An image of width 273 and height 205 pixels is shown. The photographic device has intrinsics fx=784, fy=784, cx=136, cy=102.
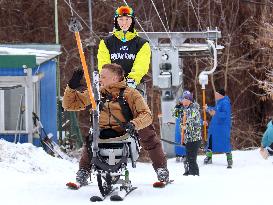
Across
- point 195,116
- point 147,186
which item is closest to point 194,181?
point 147,186

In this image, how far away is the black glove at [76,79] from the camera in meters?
6.72

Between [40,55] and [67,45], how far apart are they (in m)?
14.1

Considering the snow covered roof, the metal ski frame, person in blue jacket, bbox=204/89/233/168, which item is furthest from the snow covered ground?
the snow covered roof

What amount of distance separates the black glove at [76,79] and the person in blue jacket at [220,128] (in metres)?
6.62

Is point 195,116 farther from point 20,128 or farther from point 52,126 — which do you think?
point 52,126

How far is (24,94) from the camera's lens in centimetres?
1634

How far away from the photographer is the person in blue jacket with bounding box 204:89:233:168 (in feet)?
43.5

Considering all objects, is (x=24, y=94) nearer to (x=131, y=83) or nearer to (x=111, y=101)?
(x=131, y=83)

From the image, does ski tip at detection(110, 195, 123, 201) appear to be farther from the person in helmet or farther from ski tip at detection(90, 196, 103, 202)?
the person in helmet

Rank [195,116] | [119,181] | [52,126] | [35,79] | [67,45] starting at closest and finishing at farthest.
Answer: [119,181] → [195,116] → [35,79] → [52,126] → [67,45]

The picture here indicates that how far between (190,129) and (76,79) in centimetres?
448

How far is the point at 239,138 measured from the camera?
27750 millimetres

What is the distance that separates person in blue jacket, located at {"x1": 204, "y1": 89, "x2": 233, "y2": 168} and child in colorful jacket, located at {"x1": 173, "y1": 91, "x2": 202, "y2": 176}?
1.64 metres

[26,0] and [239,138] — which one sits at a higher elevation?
[26,0]
